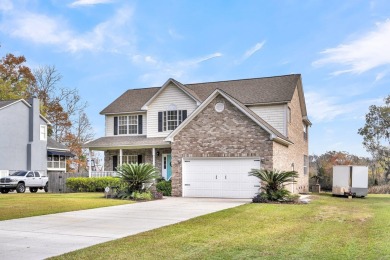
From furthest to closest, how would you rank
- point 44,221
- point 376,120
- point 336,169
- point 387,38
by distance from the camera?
1. point 376,120
2. point 336,169
3. point 387,38
4. point 44,221

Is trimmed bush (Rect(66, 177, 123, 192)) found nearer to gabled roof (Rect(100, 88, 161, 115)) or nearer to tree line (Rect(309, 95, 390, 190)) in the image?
gabled roof (Rect(100, 88, 161, 115))

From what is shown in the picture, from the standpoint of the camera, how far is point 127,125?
1216 inches

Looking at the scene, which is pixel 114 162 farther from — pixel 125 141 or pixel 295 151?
pixel 295 151

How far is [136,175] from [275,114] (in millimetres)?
10397

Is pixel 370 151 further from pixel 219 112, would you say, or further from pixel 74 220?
pixel 74 220

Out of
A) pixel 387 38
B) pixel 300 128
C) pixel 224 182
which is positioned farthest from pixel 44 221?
pixel 300 128

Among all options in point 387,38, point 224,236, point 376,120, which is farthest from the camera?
point 376,120

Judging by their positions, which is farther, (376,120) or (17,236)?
(376,120)

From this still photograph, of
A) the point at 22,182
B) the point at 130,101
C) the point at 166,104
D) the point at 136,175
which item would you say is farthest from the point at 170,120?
the point at 22,182

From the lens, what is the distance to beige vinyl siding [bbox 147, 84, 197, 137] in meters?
28.2

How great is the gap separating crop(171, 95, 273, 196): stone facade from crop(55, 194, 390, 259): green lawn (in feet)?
29.5

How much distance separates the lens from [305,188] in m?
32.7

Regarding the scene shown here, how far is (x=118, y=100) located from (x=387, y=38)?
63.7 feet

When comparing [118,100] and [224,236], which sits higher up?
[118,100]
